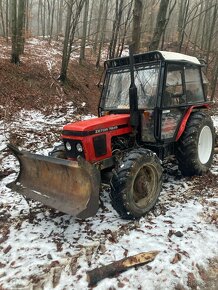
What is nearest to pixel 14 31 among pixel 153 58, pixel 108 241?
pixel 153 58

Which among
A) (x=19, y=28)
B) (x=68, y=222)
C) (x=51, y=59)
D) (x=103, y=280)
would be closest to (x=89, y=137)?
(x=68, y=222)

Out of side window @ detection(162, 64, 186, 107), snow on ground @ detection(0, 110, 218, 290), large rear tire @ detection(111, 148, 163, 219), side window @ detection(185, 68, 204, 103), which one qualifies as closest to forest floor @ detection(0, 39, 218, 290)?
snow on ground @ detection(0, 110, 218, 290)

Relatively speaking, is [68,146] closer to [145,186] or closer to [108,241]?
[145,186]

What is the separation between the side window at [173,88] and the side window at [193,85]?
249 millimetres

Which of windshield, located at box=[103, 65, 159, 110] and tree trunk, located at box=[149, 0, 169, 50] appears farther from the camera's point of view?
tree trunk, located at box=[149, 0, 169, 50]

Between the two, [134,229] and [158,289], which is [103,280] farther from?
[134,229]

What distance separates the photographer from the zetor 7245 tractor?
4.39m

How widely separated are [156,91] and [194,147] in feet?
4.46

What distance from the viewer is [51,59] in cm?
1677

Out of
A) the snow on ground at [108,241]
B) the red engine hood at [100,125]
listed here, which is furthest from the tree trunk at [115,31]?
the snow on ground at [108,241]

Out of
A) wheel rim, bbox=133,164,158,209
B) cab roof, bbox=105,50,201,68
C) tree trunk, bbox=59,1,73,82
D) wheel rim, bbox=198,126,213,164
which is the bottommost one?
wheel rim, bbox=133,164,158,209

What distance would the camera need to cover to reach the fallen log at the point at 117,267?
3463mm

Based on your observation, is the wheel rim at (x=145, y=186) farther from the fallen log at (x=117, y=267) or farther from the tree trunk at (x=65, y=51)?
the tree trunk at (x=65, y=51)

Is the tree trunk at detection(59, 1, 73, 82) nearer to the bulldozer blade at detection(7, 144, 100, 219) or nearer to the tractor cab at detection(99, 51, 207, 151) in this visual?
the tractor cab at detection(99, 51, 207, 151)
